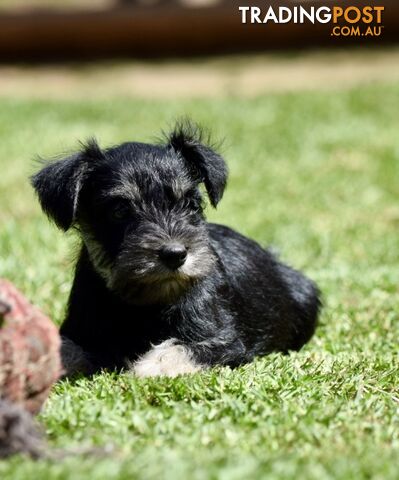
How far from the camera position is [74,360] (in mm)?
5527

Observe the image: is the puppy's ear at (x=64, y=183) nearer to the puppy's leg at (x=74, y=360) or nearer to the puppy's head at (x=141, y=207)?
the puppy's head at (x=141, y=207)

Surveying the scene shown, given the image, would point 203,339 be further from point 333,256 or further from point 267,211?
point 267,211

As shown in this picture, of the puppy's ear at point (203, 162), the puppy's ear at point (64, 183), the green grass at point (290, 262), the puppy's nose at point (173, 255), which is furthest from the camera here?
the puppy's ear at point (203, 162)

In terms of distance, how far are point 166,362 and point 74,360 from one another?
60 centimetres

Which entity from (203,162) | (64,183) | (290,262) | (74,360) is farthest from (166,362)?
(290,262)

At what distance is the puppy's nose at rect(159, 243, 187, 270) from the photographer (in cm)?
512

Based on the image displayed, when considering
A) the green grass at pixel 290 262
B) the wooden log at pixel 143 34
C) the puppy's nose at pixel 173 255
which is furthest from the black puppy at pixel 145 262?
the wooden log at pixel 143 34

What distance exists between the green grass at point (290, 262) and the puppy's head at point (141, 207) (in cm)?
60

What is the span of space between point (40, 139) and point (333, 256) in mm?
6844

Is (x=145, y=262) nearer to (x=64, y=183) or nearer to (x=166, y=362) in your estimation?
(x=166, y=362)

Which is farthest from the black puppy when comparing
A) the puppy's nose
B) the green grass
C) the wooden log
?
the wooden log

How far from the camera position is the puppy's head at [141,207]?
205 inches

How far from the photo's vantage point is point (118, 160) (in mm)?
5715

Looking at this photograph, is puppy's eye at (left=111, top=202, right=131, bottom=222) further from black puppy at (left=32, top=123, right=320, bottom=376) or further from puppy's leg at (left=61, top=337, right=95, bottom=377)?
puppy's leg at (left=61, top=337, right=95, bottom=377)
